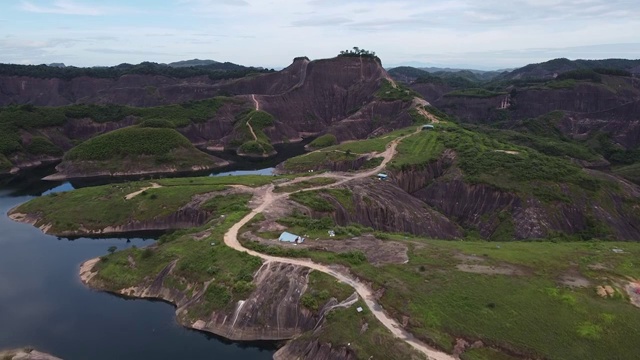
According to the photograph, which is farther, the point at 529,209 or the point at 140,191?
the point at 140,191

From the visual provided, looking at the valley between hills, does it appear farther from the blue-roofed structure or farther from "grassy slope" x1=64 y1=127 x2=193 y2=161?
the blue-roofed structure

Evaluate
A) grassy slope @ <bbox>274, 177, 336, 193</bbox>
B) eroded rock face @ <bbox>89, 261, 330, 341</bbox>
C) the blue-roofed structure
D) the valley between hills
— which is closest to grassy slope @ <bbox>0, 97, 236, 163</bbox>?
the valley between hills

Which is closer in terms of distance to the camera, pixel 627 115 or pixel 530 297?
pixel 530 297

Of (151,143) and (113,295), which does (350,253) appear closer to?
(113,295)

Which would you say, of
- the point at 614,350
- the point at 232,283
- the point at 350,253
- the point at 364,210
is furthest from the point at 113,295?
the point at 614,350

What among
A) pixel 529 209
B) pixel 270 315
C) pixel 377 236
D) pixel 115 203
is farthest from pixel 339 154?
pixel 270 315

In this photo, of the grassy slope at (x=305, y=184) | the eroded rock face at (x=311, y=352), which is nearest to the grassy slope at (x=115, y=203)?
the grassy slope at (x=305, y=184)

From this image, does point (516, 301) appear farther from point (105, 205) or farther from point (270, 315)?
point (105, 205)
